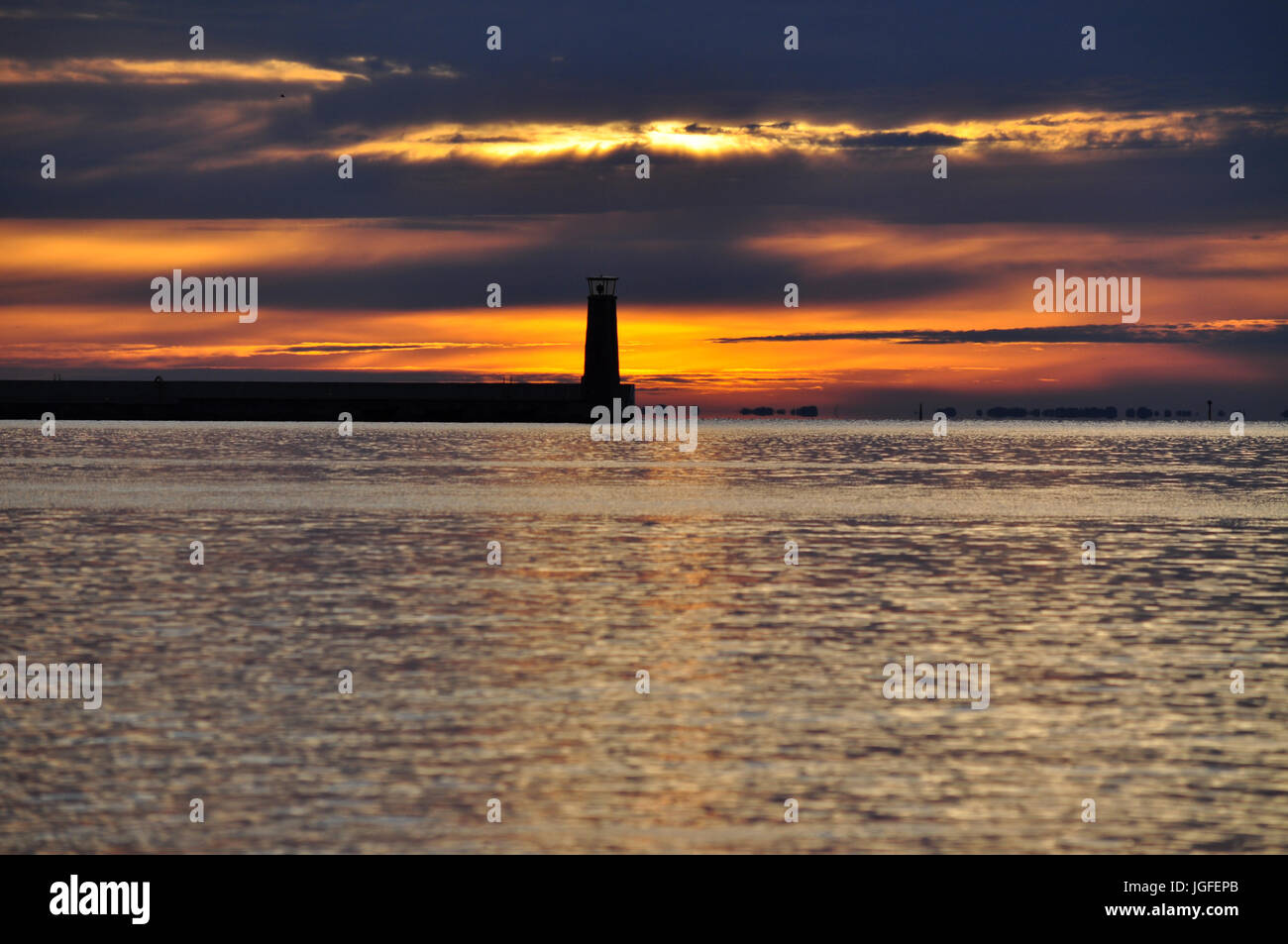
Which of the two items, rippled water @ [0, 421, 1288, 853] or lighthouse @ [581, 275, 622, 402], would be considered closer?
rippled water @ [0, 421, 1288, 853]

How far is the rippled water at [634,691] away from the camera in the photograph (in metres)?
10.3

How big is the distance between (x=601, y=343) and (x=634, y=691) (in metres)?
115

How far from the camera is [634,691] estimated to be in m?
14.8

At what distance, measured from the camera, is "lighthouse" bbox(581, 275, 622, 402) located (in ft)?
414

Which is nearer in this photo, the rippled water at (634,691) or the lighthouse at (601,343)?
the rippled water at (634,691)

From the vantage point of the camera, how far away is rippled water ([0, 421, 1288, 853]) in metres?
10.3

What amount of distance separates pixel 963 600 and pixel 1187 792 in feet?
36.3

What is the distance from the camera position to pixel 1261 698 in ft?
48.0

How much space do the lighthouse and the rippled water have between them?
91472 mm

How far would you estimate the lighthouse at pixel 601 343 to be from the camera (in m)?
126

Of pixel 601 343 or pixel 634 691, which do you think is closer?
pixel 634 691

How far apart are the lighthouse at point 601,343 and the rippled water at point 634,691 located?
91472 millimetres
